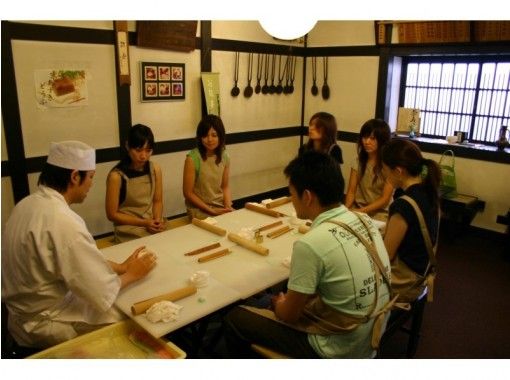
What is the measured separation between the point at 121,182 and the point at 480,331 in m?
2.39

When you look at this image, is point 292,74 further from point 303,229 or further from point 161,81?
point 303,229

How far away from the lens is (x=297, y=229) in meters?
2.36

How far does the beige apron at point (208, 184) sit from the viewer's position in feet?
9.75

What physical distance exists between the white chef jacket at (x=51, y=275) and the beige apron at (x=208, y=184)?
1.43 meters

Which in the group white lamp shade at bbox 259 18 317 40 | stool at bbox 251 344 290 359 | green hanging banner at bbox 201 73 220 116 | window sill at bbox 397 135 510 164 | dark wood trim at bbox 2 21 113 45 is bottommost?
stool at bbox 251 344 290 359

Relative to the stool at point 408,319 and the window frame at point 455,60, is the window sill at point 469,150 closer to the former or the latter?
the window frame at point 455,60

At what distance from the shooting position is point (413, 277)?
76.3 inches

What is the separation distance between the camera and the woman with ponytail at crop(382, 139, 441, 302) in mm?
1856

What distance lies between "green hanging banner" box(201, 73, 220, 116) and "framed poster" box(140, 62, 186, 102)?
8.7 inches

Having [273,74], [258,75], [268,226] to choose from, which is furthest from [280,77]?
[268,226]

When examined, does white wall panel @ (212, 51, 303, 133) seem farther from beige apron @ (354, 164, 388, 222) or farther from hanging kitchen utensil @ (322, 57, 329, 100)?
beige apron @ (354, 164, 388, 222)

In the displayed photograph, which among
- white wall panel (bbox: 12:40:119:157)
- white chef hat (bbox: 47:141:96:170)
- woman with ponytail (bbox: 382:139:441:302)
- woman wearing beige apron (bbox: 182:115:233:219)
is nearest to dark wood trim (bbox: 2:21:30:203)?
white wall panel (bbox: 12:40:119:157)

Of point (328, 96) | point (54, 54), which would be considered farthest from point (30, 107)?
point (328, 96)

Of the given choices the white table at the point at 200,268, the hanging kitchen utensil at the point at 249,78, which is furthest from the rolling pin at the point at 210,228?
the hanging kitchen utensil at the point at 249,78
